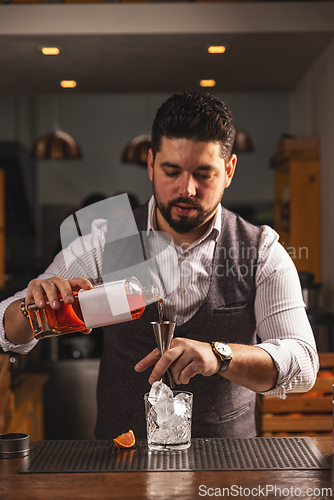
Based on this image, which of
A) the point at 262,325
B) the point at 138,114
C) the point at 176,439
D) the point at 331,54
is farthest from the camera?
the point at 138,114

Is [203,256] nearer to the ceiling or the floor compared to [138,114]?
nearer to the floor

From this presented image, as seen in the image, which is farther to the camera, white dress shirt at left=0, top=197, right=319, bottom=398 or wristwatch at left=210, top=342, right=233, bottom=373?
white dress shirt at left=0, top=197, right=319, bottom=398

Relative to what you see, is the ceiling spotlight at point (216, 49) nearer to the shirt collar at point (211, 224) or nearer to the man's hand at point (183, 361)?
the shirt collar at point (211, 224)

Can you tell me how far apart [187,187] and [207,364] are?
506 mm

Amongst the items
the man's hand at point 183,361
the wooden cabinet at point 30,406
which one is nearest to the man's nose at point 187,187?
the man's hand at point 183,361

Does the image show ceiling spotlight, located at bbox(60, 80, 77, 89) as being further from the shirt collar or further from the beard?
the beard

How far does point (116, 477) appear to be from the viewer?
40.5 inches

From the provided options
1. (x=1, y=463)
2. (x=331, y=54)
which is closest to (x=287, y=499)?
(x=1, y=463)

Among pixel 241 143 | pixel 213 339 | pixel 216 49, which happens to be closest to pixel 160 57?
pixel 216 49

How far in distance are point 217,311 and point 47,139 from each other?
339cm

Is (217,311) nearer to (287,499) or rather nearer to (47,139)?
(287,499)

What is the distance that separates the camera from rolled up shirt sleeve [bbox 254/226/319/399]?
4.35ft

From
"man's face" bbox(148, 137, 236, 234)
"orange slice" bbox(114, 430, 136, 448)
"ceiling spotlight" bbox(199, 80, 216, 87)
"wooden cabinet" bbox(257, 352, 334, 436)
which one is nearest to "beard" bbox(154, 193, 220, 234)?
"man's face" bbox(148, 137, 236, 234)

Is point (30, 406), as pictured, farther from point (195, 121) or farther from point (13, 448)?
point (195, 121)
